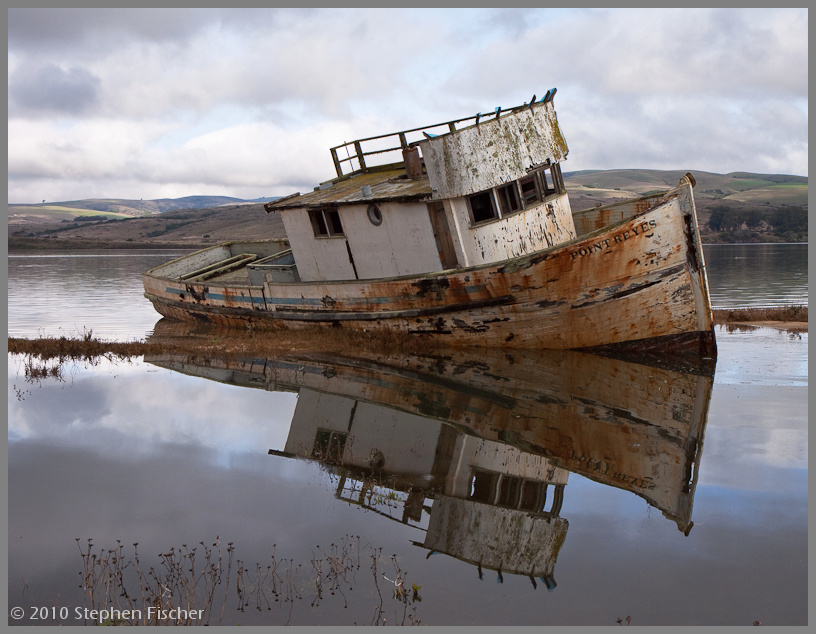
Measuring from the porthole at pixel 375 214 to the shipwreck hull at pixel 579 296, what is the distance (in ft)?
4.12

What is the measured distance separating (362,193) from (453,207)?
220 cm

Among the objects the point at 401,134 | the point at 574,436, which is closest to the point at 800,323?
the point at 401,134

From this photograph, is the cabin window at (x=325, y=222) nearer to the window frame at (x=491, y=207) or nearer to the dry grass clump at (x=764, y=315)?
the window frame at (x=491, y=207)

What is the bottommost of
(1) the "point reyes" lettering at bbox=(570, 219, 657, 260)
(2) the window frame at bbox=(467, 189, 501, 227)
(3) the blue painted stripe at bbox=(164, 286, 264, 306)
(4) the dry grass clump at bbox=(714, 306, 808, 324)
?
(4) the dry grass clump at bbox=(714, 306, 808, 324)

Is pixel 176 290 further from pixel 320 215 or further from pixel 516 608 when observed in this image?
pixel 516 608

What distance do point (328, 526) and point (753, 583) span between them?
10.9ft

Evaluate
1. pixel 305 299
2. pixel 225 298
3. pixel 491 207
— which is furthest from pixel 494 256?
pixel 225 298

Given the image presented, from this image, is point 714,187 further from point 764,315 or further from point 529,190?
point 529,190

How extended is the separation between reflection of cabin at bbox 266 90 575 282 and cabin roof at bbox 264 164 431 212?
0.12 feet

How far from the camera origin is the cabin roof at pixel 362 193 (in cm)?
1434

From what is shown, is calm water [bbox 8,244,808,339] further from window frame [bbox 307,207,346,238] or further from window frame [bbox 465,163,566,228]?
window frame [bbox 465,163,566,228]

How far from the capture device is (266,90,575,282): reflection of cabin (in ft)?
44.5

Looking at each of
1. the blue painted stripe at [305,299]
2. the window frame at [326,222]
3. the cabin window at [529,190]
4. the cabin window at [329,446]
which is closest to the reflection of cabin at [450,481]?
the cabin window at [329,446]

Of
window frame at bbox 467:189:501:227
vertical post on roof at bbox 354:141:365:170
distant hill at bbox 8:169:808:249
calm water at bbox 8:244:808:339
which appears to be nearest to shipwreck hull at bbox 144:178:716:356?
window frame at bbox 467:189:501:227
